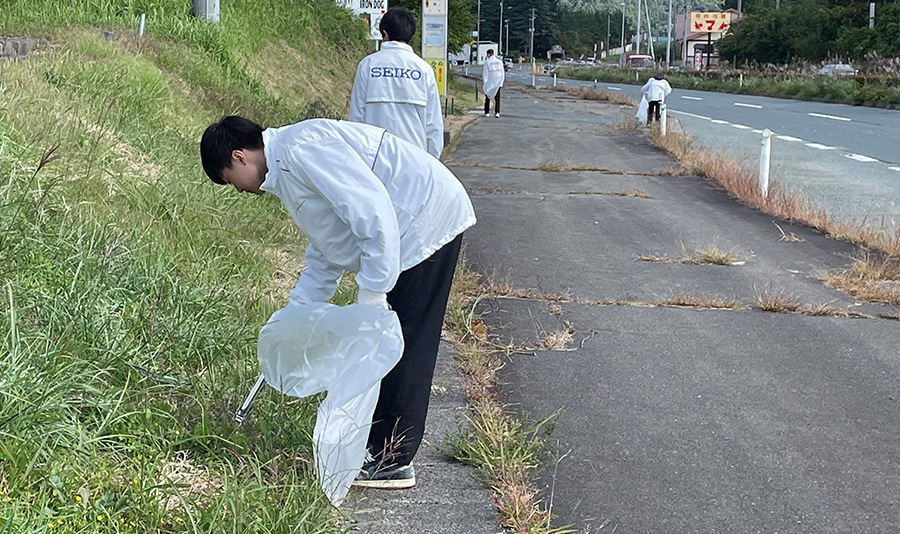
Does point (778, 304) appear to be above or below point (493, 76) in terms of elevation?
below

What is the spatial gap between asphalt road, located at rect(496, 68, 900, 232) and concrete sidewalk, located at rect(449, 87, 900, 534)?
108 inches

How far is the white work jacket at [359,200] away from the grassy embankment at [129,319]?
62 cm

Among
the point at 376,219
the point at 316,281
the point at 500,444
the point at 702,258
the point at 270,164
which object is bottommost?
the point at 702,258

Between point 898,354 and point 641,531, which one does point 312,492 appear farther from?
point 898,354

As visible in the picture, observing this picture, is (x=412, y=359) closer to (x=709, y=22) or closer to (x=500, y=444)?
(x=500, y=444)

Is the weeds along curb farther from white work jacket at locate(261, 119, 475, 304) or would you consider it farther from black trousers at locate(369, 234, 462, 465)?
white work jacket at locate(261, 119, 475, 304)

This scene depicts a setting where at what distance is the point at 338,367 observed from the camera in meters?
3.55

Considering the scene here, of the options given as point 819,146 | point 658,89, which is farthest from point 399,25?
point 658,89

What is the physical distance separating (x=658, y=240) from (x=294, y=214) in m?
6.59

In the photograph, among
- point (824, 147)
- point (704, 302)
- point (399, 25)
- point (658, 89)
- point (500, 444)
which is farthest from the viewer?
point (658, 89)

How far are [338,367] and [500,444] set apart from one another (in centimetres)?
94

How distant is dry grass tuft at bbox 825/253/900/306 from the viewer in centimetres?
745

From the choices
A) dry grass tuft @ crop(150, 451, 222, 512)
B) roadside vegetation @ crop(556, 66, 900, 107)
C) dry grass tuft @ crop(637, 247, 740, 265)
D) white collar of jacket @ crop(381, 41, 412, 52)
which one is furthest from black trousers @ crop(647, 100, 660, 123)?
dry grass tuft @ crop(150, 451, 222, 512)

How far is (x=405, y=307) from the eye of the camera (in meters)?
3.73
